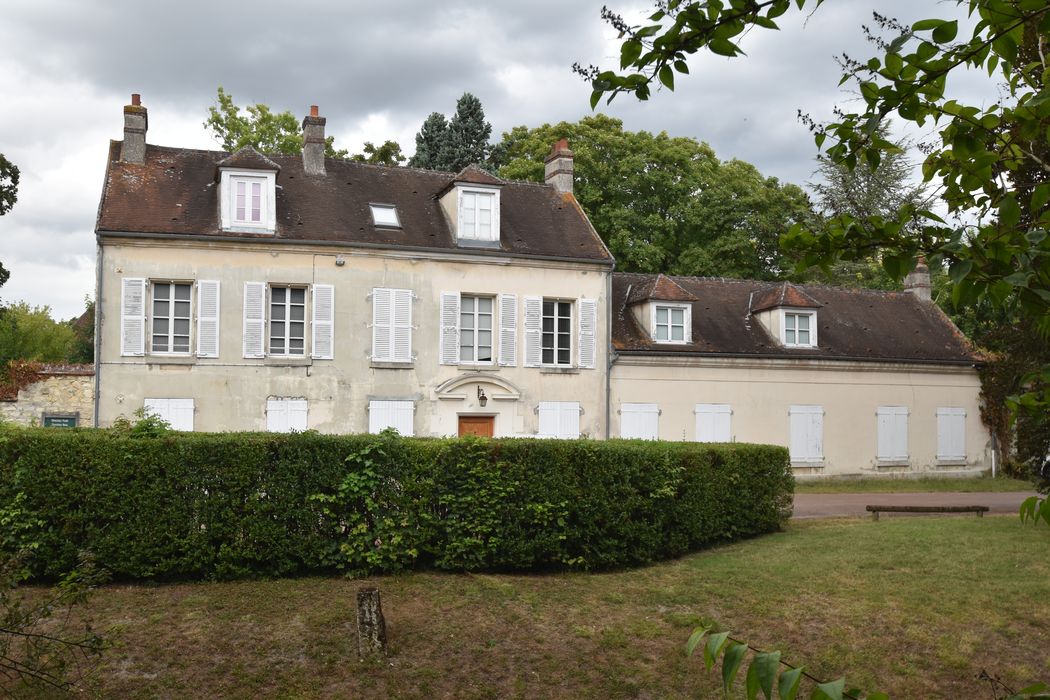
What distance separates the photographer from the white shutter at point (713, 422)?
964 inches

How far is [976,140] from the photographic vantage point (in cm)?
276

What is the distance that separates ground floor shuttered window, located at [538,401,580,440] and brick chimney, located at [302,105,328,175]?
8353 mm

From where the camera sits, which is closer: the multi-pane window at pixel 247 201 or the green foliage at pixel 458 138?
the multi-pane window at pixel 247 201

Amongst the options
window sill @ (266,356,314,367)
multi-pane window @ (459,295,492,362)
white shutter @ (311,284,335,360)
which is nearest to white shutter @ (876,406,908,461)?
multi-pane window @ (459,295,492,362)

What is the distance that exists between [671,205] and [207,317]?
59.8 feet

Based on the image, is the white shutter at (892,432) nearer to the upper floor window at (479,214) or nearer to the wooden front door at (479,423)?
the wooden front door at (479,423)

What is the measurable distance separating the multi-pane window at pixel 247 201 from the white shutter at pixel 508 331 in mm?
6102

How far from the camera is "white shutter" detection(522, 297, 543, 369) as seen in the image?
2300 cm

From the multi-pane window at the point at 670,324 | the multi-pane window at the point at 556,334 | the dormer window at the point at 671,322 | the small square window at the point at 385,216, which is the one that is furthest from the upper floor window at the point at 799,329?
the small square window at the point at 385,216

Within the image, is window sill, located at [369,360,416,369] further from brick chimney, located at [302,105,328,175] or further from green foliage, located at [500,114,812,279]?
green foliage, located at [500,114,812,279]

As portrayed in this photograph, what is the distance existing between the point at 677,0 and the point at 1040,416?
1581mm

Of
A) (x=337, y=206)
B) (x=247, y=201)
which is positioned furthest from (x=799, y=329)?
(x=247, y=201)

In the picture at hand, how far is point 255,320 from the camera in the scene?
21.1 meters

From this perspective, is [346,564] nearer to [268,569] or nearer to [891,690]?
[268,569]
